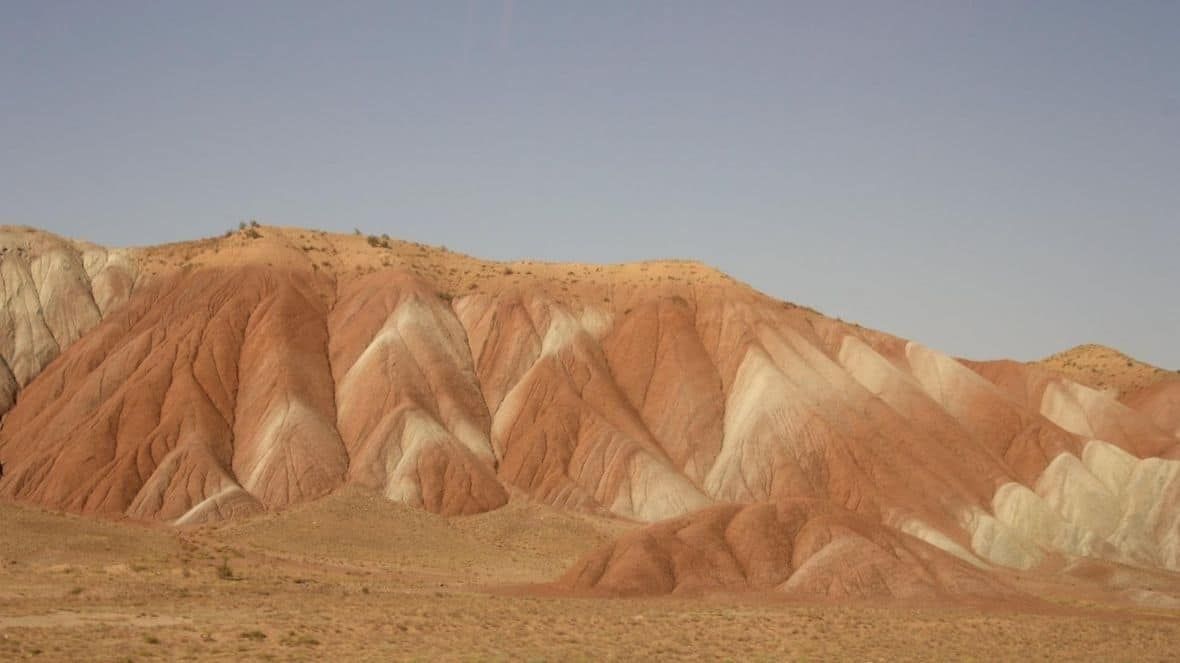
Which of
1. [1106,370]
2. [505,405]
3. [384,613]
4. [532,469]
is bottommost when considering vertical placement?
[384,613]

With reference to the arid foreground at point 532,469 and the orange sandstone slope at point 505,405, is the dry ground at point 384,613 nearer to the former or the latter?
the arid foreground at point 532,469

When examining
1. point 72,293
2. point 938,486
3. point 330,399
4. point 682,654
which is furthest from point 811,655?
point 72,293

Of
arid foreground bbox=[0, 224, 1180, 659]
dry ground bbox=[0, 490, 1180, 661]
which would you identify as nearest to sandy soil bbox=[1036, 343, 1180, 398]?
arid foreground bbox=[0, 224, 1180, 659]

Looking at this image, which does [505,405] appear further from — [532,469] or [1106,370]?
[1106,370]

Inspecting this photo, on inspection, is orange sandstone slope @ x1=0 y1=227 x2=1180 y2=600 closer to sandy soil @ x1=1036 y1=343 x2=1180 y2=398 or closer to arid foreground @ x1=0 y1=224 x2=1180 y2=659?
arid foreground @ x1=0 y1=224 x2=1180 y2=659

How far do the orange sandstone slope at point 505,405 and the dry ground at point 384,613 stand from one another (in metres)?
Answer: 8.44

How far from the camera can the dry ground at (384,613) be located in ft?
120

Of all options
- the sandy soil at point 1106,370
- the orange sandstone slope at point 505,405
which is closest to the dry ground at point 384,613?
the orange sandstone slope at point 505,405

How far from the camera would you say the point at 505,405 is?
268ft

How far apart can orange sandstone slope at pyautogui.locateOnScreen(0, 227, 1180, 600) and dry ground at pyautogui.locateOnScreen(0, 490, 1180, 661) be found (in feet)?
27.7

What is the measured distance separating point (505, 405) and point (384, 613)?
3884 cm

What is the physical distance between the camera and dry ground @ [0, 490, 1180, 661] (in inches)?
1436

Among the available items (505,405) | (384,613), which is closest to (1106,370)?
(505,405)

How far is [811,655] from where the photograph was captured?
37250 millimetres
